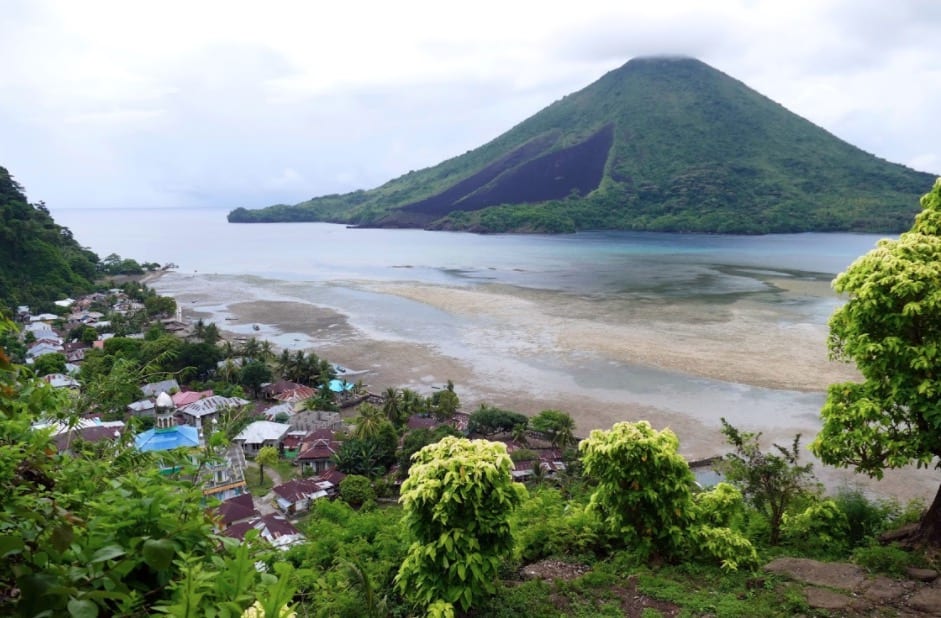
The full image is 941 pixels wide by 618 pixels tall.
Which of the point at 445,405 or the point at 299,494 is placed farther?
the point at 445,405

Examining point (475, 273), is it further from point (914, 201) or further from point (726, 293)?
point (914, 201)

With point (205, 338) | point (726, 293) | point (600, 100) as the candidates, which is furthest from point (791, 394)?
point (600, 100)

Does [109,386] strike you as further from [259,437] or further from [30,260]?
[30,260]

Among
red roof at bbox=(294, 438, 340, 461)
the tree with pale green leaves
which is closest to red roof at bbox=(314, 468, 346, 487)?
red roof at bbox=(294, 438, 340, 461)

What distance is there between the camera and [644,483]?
7.73 metres

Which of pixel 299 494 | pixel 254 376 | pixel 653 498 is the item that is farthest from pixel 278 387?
pixel 653 498

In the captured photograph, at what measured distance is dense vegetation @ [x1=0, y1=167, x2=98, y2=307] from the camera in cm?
4481

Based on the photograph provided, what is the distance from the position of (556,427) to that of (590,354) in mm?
10537

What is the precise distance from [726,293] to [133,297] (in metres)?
50.1

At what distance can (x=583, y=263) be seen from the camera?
70188 mm

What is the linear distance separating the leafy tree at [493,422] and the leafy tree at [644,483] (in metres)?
13.2

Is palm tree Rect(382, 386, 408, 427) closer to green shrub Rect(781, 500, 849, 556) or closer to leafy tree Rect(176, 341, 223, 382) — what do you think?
leafy tree Rect(176, 341, 223, 382)

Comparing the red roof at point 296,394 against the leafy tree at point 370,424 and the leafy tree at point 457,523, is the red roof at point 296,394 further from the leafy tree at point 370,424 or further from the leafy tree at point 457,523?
the leafy tree at point 457,523

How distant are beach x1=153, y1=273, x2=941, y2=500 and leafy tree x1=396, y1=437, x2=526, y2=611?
14.4 meters
